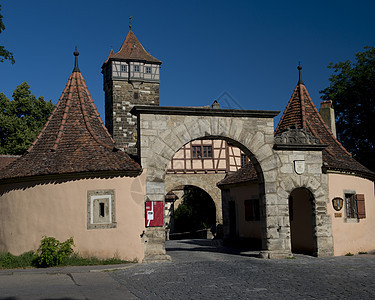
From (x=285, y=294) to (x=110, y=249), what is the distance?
5974 mm

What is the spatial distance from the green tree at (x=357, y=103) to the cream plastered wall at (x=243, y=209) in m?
9.75

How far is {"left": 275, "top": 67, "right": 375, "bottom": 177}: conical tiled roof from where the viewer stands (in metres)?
15.7

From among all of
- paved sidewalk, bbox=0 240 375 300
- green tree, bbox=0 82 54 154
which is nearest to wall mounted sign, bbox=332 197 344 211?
paved sidewalk, bbox=0 240 375 300

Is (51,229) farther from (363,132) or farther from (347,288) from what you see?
(363,132)

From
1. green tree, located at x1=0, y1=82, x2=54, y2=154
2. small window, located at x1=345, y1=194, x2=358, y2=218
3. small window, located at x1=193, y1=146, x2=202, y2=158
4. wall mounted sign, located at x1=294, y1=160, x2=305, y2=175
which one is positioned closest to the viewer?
wall mounted sign, located at x1=294, y1=160, x2=305, y2=175

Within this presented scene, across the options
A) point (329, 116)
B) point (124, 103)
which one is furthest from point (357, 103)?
point (124, 103)

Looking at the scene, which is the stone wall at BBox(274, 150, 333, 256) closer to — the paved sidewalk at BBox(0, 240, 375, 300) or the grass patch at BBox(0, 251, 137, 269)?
the paved sidewalk at BBox(0, 240, 375, 300)

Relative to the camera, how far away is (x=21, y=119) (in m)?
32.4

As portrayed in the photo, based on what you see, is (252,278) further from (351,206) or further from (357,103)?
(357,103)

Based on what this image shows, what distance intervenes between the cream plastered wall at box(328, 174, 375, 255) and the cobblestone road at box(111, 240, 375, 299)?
→ 1322 millimetres

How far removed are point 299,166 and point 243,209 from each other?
4.62 metres

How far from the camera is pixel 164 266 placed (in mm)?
12219

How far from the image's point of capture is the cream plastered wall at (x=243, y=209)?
17.6 meters

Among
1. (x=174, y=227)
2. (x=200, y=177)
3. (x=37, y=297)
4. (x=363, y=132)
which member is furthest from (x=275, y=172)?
(x=174, y=227)
